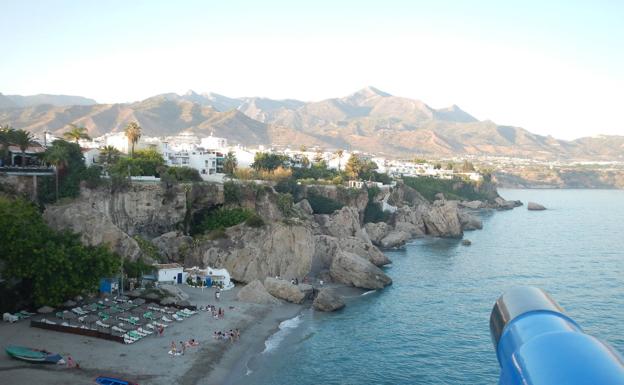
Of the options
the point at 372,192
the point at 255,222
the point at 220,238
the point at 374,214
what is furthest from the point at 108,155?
the point at 372,192

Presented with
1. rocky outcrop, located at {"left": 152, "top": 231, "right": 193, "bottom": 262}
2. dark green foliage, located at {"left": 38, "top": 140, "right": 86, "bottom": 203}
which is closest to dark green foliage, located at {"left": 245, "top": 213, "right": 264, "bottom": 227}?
rocky outcrop, located at {"left": 152, "top": 231, "right": 193, "bottom": 262}

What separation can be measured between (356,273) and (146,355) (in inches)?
887

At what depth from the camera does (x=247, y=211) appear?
55344 millimetres

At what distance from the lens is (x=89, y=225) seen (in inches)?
1492

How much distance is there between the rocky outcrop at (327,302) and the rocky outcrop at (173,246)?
46.9 feet

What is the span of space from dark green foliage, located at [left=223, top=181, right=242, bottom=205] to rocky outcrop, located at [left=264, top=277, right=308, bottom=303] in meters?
16.9

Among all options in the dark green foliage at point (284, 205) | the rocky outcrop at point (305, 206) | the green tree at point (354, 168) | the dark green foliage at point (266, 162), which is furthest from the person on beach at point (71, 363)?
the green tree at point (354, 168)

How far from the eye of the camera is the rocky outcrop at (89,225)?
37.4 metres

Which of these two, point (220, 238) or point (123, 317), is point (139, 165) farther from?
point (123, 317)

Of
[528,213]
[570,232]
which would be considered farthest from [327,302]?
[528,213]

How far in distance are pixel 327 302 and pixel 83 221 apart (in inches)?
727

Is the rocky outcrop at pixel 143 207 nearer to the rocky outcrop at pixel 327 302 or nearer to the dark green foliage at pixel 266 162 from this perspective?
the rocky outcrop at pixel 327 302

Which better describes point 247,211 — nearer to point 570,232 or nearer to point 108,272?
point 108,272

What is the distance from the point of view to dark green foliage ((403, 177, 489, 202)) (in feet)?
374
